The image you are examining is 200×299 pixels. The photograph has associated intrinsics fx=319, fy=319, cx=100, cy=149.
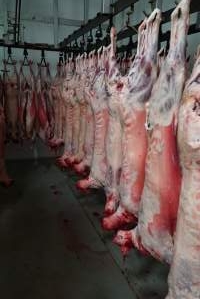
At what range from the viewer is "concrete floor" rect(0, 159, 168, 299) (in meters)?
1.68

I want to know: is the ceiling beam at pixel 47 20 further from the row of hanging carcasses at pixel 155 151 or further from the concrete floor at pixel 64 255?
the row of hanging carcasses at pixel 155 151

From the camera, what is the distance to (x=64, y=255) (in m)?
2.00

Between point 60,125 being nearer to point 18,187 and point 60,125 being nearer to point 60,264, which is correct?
point 18,187

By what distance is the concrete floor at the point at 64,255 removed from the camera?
Result: 1.68 meters

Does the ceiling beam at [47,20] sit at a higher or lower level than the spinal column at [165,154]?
higher

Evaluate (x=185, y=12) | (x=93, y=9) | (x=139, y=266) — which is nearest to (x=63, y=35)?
(x=93, y=9)

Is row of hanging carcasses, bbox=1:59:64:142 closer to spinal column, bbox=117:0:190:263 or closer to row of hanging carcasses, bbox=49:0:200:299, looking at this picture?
row of hanging carcasses, bbox=49:0:200:299

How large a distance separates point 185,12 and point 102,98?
2.43 ft

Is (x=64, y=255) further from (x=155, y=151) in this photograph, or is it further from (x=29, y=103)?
(x=29, y=103)

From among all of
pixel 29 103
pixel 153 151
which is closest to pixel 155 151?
pixel 153 151

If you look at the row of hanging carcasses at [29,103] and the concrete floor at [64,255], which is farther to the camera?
the row of hanging carcasses at [29,103]

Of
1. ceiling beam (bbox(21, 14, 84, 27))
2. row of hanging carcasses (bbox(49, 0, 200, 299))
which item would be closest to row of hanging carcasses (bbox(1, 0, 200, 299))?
row of hanging carcasses (bbox(49, 0, 200, 299))

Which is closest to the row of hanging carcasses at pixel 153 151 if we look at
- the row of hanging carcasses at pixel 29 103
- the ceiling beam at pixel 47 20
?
the row of hanging carcasses at pixel 29 103

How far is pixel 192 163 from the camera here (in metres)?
0.75
